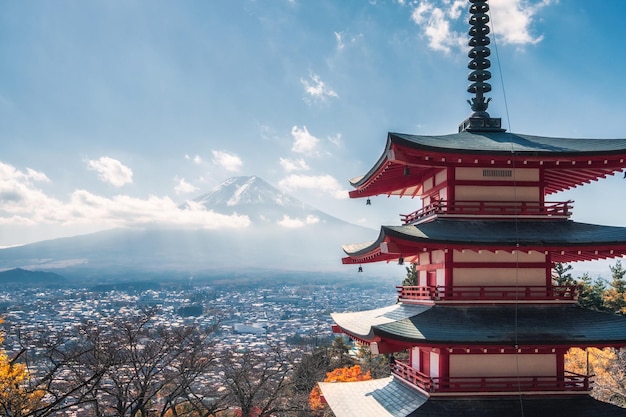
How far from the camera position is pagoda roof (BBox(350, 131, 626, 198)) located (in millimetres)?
11719

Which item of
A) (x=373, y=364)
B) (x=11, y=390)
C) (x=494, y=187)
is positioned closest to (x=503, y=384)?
(x=494, y=187)

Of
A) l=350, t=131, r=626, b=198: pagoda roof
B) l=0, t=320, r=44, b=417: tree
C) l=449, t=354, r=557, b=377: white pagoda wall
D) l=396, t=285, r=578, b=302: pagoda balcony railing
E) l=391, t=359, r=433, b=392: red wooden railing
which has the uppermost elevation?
l=350, t=131, r=626, b=198: pagoda roof

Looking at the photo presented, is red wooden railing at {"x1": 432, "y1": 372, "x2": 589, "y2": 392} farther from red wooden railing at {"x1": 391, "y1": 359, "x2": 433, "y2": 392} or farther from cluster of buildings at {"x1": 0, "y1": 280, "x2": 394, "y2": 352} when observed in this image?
cluster of buildings at {"x1": 0, "y1": 280, "x2": 394, "y2": 352}

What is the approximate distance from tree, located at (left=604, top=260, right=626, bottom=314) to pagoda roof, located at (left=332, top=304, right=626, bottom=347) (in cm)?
3052

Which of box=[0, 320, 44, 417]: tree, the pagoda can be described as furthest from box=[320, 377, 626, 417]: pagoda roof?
box=[0, 320, 44, 417]: tree

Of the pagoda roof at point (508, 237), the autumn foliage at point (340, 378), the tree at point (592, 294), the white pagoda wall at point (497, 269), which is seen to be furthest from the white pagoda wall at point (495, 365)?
the tree at point (592, 294)

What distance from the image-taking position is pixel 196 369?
96.9ft

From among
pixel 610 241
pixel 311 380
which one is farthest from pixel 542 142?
pixel 311 380

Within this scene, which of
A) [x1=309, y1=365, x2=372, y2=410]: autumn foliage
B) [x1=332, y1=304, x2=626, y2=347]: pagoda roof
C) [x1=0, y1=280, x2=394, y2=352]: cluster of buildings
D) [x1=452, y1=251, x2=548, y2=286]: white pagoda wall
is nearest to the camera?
[x1=332, y1=304, x2=626, y2=347]: pagoda roof

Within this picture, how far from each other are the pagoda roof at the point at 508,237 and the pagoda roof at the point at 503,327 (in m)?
1.29

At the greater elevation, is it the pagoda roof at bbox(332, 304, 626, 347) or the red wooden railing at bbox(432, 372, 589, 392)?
the pagoda roof at bbox(332, 304, 626, 347)

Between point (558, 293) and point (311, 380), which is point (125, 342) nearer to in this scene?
point (311, 380)

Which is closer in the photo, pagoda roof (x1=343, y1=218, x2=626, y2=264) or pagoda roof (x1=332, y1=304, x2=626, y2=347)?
pagoda roof (x1=332, y1=304, x2=626, y2=347)

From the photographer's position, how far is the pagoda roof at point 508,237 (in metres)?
11.3
